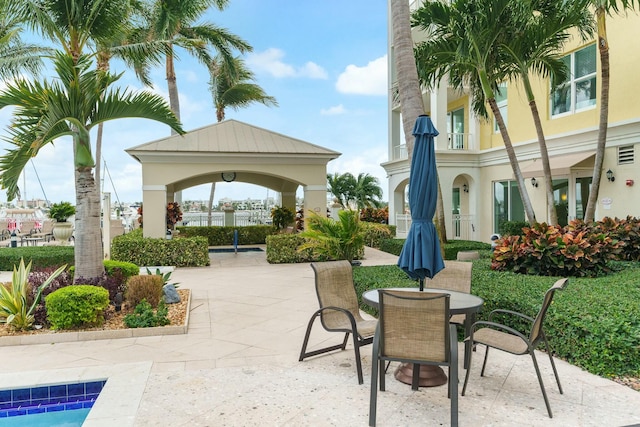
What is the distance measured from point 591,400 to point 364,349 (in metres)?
2.45

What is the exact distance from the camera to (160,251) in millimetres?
13539

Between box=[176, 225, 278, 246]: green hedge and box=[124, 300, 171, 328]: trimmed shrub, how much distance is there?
1380cm

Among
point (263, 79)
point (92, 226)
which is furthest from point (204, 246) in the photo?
point (263, 79)

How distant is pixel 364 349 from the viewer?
225 inches

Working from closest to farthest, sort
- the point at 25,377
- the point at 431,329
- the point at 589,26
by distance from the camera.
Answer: the point at 431,329 < the point at 25,377 < the point at 589,26

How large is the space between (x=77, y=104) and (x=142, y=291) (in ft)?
10.2

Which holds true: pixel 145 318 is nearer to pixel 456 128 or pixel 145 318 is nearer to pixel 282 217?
pixel 282 217

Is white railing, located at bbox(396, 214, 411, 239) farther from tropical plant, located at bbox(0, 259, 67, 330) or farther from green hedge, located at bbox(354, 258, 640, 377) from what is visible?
tropical plant, located at bbox(0, 259, 67, 330)

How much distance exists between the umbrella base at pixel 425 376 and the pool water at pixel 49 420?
302 cm

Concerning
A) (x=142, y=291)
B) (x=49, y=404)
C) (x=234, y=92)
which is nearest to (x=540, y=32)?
(x=142, y=291)

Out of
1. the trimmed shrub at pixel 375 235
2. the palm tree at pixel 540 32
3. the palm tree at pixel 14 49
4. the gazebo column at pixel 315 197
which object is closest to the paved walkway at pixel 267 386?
the palm tree at pixel 14 49

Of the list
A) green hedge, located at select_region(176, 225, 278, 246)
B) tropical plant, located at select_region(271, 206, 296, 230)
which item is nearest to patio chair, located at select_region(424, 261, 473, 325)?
tropical plant, located at select_region(271, 206, 296, 230)

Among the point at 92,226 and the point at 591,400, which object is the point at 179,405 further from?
the point at 92,226

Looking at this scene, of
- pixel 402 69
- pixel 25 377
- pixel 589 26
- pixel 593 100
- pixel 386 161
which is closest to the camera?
pixel 25 377
